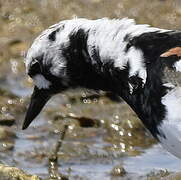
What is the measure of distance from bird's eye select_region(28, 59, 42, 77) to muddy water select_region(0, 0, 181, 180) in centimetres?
27

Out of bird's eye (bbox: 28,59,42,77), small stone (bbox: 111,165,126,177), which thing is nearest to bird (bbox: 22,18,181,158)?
bird's eye (bbox: 28,59,42,77)

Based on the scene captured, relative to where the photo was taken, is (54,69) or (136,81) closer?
(136,81)

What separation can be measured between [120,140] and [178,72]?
6.68 feet

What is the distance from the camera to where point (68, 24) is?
19.5 feet

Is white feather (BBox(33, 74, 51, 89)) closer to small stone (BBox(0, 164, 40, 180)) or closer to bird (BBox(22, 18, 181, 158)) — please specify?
bird (BBox(22, 18, 181, 158))

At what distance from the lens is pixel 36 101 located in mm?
6543

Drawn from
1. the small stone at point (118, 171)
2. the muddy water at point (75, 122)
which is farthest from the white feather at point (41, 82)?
the small stone at point (118, 171)

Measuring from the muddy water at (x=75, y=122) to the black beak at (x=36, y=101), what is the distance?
22 centimetres

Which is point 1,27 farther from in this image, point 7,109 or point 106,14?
point 7,109

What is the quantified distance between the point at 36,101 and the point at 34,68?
48 cm

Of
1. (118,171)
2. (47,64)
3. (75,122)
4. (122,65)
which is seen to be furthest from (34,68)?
(75,122)

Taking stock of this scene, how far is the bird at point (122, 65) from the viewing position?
5.23 metres

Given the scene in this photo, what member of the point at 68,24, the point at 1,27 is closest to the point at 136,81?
the point at 68,24

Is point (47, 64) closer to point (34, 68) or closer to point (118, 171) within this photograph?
point (34, 68)
